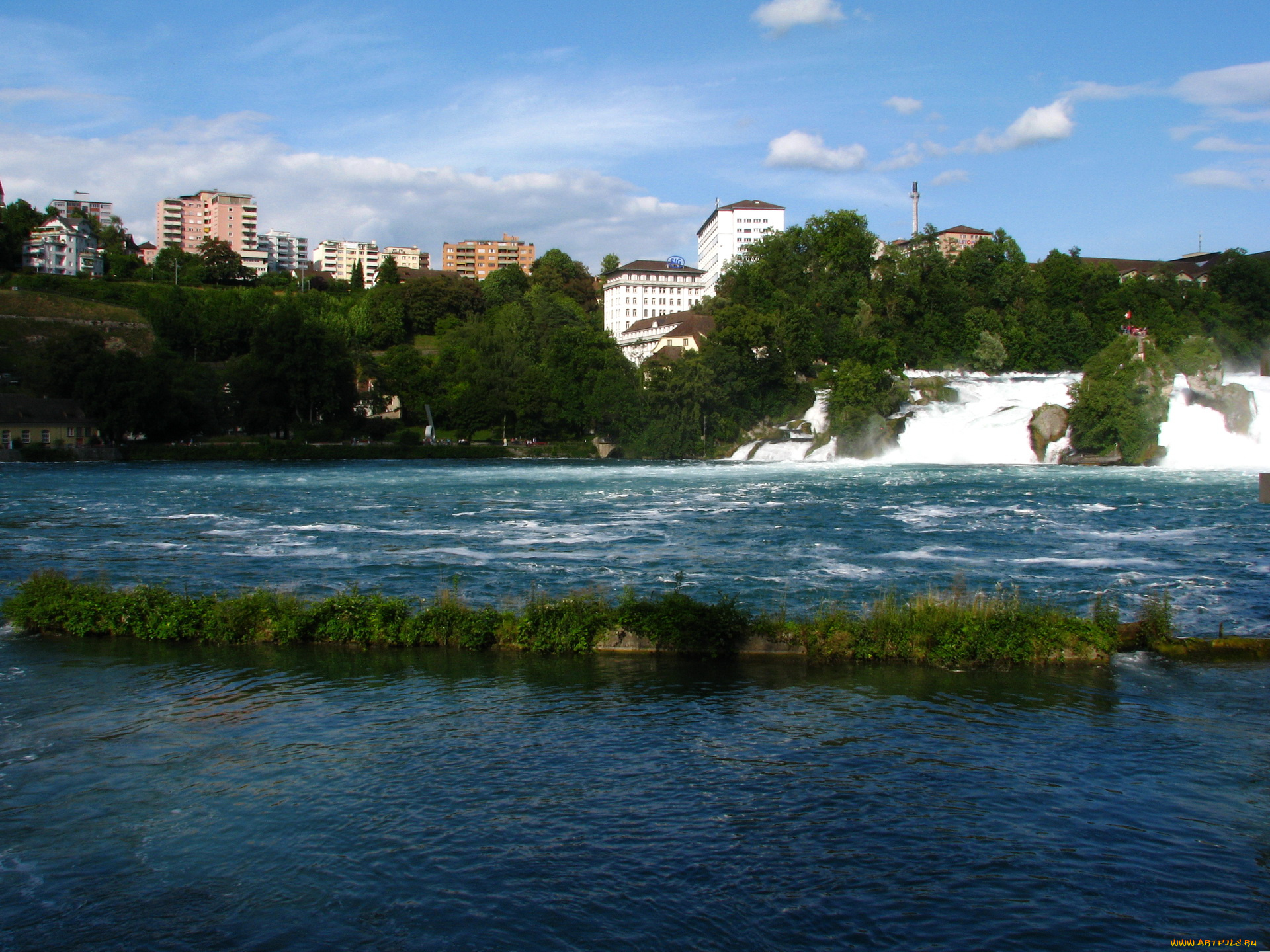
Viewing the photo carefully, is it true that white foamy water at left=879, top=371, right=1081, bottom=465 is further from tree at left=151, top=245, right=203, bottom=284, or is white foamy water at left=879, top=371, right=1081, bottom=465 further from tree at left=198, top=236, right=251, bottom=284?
tree at left=198, top=236, right=251, bottom=284

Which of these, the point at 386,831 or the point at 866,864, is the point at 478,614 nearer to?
the point at 386,831

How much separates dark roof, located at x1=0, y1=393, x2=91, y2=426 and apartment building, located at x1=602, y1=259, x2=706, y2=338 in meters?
90.1

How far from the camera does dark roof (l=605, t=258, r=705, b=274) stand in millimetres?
160500

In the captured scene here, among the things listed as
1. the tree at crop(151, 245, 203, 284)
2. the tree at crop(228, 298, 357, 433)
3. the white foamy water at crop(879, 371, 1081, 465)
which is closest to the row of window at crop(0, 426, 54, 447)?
the tree at crop(228, 298, 357, 433)

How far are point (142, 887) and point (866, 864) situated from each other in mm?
5978

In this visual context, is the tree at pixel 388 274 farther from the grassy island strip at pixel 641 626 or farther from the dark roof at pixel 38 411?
the grassy island strip at pixel 641 626

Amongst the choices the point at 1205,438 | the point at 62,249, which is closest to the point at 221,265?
the point at 62,249

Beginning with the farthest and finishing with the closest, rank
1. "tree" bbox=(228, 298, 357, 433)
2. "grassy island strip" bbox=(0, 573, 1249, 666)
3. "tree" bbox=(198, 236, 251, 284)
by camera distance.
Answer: "tree" bbox=(198, 236, 251, 284) < "tree" bbox=(228, 298, 357, 433) < "grassy island strip" bbox=(0, 573, 1249, 666)

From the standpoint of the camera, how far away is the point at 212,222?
619ft

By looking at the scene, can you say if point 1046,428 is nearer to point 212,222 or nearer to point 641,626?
point 641,626

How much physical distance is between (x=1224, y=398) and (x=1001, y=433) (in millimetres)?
13303

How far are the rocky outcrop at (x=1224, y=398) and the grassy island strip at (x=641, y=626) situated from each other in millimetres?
51052

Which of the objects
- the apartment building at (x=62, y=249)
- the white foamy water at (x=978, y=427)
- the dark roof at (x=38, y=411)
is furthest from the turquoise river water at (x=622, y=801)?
the apartment building at (x=62, y=249)

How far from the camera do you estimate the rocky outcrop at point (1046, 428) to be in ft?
202
